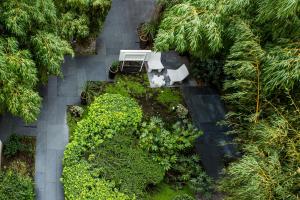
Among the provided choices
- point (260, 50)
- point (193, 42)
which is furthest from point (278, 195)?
point (193, 42)

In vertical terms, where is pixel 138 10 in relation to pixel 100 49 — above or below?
above

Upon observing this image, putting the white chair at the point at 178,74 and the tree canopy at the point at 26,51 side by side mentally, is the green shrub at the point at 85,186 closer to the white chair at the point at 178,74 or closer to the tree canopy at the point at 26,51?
the tree canopy at the point at 26,51

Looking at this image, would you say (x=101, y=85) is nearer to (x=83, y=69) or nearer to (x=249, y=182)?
(x=83, y=69)

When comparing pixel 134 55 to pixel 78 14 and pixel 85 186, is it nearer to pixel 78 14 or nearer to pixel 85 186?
pixel 78 14

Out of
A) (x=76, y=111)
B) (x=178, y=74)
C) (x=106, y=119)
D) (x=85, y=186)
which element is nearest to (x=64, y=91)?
(x=76, y=111)

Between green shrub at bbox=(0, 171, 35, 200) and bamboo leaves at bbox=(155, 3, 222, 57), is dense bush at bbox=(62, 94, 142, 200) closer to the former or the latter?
green shrub at bbox=(0, 171, 35, 200)

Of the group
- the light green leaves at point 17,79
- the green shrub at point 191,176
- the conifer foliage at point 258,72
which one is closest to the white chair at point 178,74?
the green shrub at point 191,176
